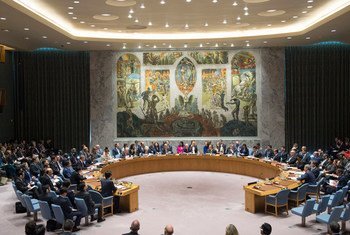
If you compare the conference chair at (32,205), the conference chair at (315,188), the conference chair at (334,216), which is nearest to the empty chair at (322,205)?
the conference chair at (334,216)

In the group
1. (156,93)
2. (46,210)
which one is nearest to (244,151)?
(156,93)

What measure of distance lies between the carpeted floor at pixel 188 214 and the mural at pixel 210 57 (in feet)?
24.3

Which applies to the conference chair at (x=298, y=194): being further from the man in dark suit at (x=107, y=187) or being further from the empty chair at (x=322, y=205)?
the man in dark suit at (x=107, y=187)

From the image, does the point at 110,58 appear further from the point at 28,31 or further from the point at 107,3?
the point at 107,3

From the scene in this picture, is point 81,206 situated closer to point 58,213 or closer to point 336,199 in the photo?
point 58,213

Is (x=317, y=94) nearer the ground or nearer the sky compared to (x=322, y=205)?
nearer the sky

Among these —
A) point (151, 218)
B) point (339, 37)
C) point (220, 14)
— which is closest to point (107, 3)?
point (220, 14)

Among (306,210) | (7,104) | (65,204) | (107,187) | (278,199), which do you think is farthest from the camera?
(7,104)

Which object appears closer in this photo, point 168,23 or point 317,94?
point 168,23

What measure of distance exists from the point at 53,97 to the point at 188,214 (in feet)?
44.9

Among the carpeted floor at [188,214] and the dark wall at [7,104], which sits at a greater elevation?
the dark wall at [7,104]

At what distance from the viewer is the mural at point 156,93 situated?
21484mm

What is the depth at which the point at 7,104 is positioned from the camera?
22.2 metres

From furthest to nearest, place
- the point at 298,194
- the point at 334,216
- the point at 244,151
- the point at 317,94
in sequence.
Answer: the point at 317,94 → the point at 244,151 → the point at 298,194 → the point at 334,216
